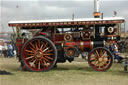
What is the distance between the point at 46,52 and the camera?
8578 millimetres

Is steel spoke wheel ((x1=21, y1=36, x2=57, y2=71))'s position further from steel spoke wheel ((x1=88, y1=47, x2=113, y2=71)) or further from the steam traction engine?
steel spoke wheel ((x1=88, y1=47, x2=113, y2=71))

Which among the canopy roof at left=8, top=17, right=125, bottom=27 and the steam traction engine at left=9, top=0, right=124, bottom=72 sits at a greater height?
the canopy roof at left=8, top=17, right=125, bottom=27

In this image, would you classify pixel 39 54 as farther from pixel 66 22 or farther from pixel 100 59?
pixel 100 59

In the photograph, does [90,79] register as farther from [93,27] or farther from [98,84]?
[93,27]

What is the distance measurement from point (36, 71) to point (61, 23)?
2.34 meters

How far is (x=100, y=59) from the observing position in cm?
850

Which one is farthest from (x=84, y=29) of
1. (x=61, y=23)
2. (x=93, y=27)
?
(x=61, y=23)

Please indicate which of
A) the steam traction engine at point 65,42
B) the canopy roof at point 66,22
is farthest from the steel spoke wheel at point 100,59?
the canopy roof at point 66,22

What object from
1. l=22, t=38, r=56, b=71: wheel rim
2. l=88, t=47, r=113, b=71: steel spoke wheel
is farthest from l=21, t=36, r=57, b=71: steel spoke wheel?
l=88, t=47, r=113, b=71: steel spoke wheel

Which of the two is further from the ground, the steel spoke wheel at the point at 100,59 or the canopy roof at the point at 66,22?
the canopy roof at the point at 66,22

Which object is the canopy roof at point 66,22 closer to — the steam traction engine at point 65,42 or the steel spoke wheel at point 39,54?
the steam traction engine at point 65,42

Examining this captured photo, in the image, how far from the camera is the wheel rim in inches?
335

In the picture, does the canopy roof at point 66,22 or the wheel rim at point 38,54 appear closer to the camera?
the canopy roof at point 66,22

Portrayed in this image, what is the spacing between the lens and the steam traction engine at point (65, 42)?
843 centimetres
